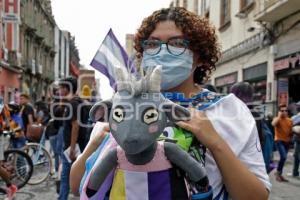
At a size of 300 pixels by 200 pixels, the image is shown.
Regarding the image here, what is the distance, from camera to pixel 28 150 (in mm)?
7922

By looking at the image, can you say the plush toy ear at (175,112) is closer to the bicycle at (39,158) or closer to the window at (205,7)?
the bicycle at (39,158)

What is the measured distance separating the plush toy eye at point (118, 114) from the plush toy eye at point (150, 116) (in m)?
0.07

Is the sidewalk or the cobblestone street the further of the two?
the sidewalk

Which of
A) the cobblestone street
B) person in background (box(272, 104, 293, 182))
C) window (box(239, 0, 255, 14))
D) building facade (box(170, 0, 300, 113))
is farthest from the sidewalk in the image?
window (box(239, 0, 255, 14))

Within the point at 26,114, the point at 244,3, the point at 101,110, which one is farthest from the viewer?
the point at 244,3

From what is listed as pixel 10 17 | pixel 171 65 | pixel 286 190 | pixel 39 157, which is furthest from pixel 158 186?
pixel 10 17

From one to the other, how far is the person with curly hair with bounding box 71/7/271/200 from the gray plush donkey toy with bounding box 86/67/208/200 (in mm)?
109

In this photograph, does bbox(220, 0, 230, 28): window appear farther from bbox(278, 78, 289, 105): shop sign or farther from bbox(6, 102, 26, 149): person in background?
bbox(6, 102, 26, 149): person in background

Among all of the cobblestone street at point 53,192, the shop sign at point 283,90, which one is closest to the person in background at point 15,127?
the cobblestone street at point 53,192

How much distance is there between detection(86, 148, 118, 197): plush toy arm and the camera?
136cm

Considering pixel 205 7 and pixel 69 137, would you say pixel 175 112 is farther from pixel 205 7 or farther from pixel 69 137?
pixel 205 7

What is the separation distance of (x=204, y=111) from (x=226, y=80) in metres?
18.1

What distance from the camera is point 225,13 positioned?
63.9 ft

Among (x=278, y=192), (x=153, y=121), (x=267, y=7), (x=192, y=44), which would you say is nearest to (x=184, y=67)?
(x=192, y=44)
